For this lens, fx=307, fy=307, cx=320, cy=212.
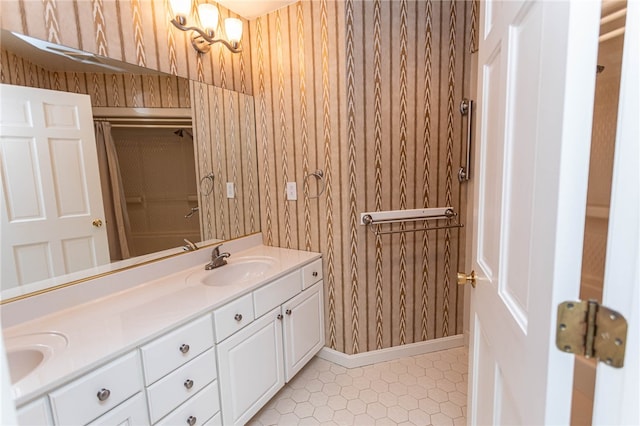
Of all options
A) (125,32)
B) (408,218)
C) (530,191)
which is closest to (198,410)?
(530,191)

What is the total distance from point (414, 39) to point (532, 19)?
1.54m

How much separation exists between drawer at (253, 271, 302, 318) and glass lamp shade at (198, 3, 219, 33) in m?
1.51

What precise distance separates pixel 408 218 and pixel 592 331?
1593 mm

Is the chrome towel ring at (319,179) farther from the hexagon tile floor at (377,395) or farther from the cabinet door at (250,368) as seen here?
the hexagon tile floor at (377,395)

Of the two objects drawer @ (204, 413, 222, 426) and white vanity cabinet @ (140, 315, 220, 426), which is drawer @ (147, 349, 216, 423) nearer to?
white vanity cabinet @ (140, 315, 220, 426)

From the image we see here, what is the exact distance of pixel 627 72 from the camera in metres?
0.40

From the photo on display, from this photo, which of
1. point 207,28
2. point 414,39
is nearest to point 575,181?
point 414,39

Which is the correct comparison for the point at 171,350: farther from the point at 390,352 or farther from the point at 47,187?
the point at 390,352

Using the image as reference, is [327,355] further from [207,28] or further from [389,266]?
[207,28]

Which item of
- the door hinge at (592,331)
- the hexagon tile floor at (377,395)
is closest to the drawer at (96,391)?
the hexagon tile floor at (377,395)

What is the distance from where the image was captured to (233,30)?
1.92 meters

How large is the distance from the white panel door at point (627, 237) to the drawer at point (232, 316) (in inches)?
48.6

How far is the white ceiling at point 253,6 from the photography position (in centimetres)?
188

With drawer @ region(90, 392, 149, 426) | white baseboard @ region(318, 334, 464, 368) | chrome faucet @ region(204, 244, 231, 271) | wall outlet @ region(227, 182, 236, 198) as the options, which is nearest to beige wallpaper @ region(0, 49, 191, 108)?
wall outlet @ region(227, 182, 236, 198)
